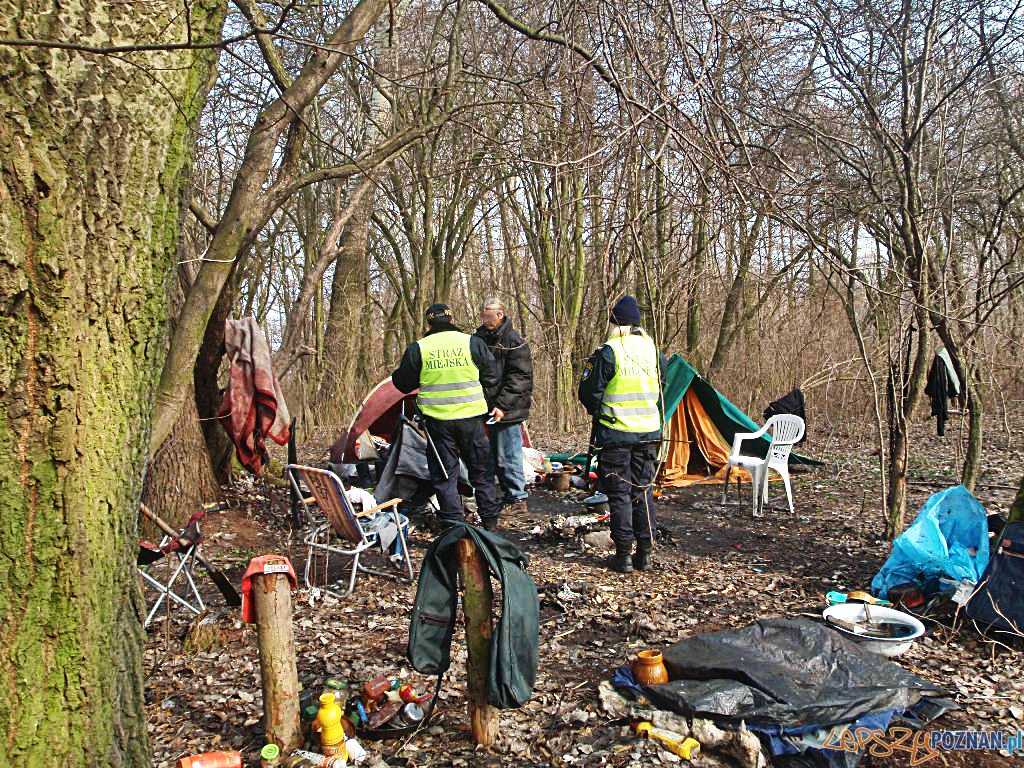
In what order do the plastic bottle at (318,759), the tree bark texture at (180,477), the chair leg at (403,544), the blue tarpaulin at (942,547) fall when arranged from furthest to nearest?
the tree bark texture at (180,477) < the chair leg at (403,544) < the blue tarpaulin at (942,547) < the plastic bottle at (318,759)

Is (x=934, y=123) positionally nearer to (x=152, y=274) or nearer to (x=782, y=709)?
(x=782, y=709)

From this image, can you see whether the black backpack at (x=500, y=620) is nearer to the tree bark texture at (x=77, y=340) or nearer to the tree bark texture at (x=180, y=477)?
the tree bark texture at (x=77, y=340)

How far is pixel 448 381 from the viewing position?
20.3ft

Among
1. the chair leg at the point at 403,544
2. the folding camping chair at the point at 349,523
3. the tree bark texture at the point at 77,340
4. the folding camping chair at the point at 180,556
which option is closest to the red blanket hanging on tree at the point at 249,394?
the folding camping chair at the point at 349,523

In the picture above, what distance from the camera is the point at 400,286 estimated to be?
53.2ft

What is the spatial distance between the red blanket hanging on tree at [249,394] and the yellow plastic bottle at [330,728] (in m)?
3.97

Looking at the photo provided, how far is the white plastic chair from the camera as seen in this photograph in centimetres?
746

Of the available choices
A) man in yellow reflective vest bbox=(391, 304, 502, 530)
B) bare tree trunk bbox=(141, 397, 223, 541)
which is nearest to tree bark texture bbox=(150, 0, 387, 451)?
man in yellow reflective vest bbox=(391, 304, 502, 530)

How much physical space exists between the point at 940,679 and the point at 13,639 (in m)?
3.85

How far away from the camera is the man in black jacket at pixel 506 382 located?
7.08 m

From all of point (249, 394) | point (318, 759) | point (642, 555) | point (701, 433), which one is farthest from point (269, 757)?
point (701, 433)

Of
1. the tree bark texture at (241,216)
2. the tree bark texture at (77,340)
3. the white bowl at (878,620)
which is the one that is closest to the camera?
the tree bark texture at (77,340)

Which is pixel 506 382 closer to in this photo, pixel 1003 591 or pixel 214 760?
pixel 1003 591

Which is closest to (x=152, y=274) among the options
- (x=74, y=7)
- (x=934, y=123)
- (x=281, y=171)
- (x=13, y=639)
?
(x=74, y=7)
